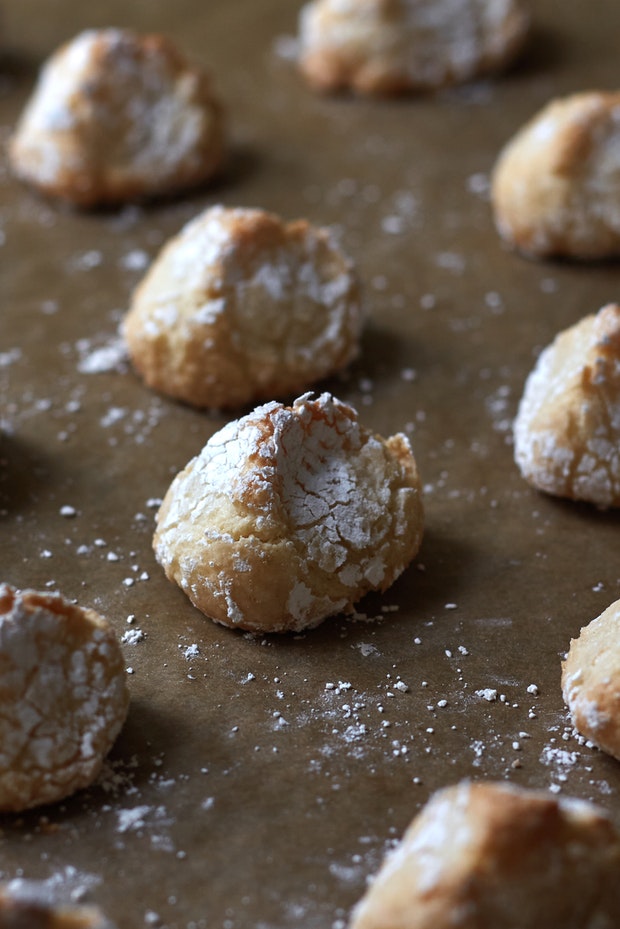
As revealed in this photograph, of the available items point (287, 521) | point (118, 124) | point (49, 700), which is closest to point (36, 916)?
point (49, 700)

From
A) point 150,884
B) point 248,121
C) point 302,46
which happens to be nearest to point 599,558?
point 150,884

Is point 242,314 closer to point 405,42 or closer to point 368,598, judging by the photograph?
point 368,598

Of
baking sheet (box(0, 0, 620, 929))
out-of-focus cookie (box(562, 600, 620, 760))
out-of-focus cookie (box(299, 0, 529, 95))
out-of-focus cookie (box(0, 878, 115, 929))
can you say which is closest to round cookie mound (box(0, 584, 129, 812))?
baking sheet (box(0, 0, 620, 929))

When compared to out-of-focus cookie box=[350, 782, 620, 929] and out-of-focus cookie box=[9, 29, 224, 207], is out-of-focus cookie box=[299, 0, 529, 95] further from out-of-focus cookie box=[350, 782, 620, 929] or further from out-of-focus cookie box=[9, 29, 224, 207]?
out-of-focus cookie box=[350, 782, 620, 929]

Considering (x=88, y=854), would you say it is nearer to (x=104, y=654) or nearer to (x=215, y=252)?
(x=104, y=654)

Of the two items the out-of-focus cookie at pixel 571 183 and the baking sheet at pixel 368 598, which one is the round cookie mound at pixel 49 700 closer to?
the baking sheet at pixel 368 598
